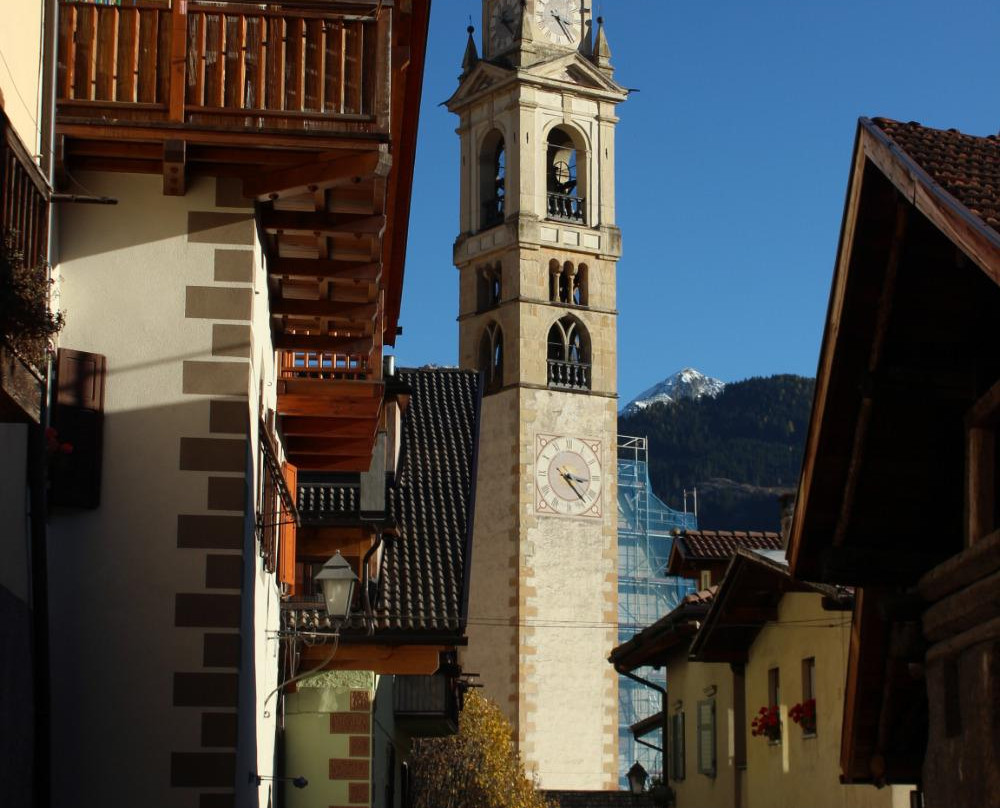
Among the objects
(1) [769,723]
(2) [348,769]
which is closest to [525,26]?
(1) [769,723]

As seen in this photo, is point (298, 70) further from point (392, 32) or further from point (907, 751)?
point (907, 751)

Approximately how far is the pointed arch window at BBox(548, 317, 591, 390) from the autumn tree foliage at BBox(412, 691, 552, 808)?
15.3m

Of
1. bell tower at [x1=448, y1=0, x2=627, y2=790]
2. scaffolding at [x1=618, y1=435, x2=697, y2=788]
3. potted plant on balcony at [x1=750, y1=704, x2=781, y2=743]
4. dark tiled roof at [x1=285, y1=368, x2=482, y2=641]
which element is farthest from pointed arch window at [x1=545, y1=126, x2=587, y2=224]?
potted plant on balcony at [x1=750, y1=704, x2=781, y2=743]

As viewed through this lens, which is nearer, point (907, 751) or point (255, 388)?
point (907, 751)

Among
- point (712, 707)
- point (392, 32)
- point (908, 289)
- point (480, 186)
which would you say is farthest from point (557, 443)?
point (908, 289)

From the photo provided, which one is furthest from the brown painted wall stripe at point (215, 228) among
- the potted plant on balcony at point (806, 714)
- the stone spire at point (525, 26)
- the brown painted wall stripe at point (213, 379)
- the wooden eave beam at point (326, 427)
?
the stone spire at point (525, 26)

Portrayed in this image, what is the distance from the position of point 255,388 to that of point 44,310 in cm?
364

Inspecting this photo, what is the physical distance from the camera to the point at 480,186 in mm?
59625

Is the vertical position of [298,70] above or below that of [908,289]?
above

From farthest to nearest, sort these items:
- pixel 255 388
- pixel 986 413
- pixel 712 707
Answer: pixel 712 707, pixel 255 388, pixel 986 413

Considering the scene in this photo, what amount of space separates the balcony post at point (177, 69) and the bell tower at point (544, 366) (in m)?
42.9

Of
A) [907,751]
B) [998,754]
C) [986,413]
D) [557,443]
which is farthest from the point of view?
[557,443]

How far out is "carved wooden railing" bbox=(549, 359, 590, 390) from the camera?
5718 cm

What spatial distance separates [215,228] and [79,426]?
138 cm
